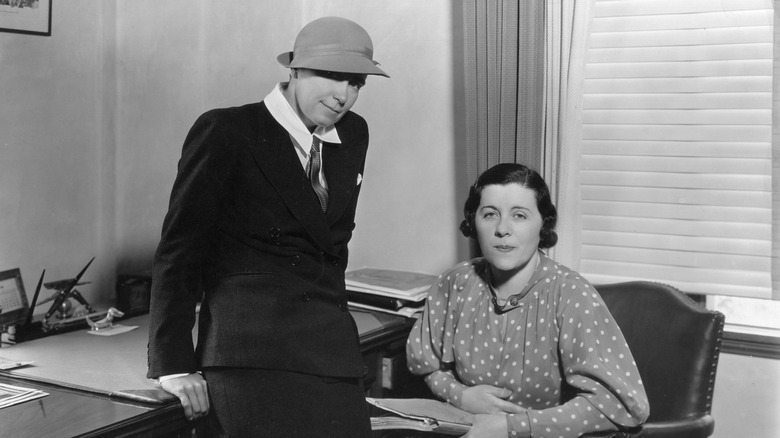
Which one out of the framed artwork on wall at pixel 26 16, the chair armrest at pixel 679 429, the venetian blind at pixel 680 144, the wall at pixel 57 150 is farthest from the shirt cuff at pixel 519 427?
the framed artwork on wall at pixel 26 16

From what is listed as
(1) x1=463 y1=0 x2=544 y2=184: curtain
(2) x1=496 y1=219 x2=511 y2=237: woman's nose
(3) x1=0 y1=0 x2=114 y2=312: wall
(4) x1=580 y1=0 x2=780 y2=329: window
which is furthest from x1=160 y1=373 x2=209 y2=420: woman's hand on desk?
(4) x1=580 y1=0 x2=780 y2=329: window

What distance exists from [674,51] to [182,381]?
1.77 metres

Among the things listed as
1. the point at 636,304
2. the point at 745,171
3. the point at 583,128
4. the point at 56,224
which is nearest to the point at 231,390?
the point at 636,304

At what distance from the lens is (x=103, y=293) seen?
2.88 meters

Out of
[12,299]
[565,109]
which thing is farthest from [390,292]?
[12,299]

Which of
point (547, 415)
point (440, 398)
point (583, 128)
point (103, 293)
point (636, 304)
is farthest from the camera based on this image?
point (103, 293)

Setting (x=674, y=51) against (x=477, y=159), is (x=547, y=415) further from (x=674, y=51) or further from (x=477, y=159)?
(x=674, y=51)

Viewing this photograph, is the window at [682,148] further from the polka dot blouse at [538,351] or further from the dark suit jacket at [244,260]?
the dark suit jacket at [244,260]

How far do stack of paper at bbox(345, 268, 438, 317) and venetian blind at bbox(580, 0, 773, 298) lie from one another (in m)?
0.60

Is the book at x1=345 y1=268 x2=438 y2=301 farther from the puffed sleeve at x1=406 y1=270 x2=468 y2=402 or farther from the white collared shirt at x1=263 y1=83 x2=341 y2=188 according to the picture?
the white collared shirt at x1=263 y1=83 x2=341 y2=188

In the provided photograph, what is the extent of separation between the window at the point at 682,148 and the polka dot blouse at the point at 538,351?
2.29ft

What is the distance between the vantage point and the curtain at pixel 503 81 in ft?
8.30

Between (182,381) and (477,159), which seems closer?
(182,381)

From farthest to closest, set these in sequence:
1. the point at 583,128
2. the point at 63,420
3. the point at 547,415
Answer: the point at 583,128
the point at 547,415
the point at 63,420
